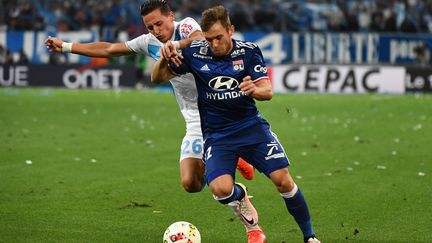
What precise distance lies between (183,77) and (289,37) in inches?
896

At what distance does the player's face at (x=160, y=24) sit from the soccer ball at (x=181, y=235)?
201 centimetres

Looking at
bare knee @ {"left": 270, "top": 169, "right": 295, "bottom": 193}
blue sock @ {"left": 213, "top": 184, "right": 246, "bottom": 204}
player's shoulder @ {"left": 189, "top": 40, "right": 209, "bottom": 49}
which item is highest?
player's shoulder @ {"left": 189, "top": 40, "right": 209, "bottom": 49}

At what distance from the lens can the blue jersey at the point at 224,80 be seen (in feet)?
26.7

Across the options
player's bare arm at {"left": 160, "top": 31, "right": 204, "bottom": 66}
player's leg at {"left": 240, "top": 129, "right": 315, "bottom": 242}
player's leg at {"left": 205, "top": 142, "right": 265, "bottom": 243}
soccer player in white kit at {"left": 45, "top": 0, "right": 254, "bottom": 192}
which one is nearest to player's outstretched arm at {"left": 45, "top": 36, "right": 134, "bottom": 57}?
soccer player in white kit at {"left": 45, "top": 0, "right": 254, "bottom": 192}

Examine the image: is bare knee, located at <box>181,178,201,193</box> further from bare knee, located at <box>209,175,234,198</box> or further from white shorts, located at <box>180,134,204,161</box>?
bare knee, located at <box>209,175,234,198</box>

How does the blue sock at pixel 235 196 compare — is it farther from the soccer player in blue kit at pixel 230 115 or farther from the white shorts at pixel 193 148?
the white shorts at pixel 193 148

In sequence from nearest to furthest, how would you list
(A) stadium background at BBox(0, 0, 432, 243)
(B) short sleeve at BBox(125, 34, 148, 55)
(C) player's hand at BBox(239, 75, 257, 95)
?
(C) player's hand at BBox(239, 75, 257, 95), (B) short sleeve at BBox(125, 34, 148, 55), (A) stadium background at BBox(0, 0, 432, 243)

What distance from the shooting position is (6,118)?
68.9ft

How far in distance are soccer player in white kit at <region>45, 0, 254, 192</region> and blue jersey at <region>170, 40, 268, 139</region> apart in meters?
0.74

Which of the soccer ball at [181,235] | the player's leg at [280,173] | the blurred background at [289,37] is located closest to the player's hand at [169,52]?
the player's leg at [280,173]

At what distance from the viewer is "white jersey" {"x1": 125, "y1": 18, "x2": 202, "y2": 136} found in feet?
30.4

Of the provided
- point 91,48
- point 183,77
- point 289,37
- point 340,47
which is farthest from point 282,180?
point 289,37

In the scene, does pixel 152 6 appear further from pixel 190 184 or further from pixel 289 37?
pixel 289 37

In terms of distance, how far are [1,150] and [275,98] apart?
12.3m
